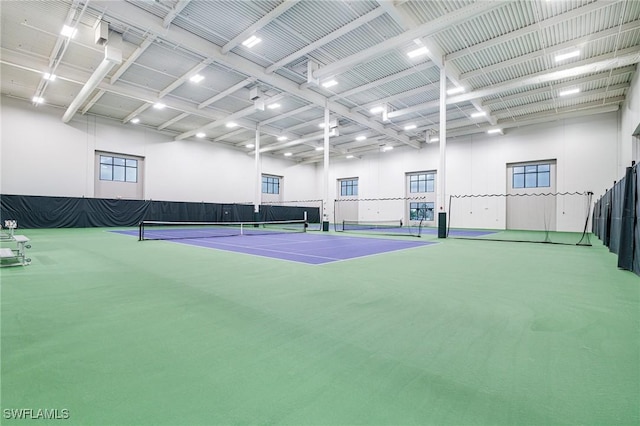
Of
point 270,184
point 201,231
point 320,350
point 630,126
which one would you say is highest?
point 630,126

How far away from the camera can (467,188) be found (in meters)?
24.5

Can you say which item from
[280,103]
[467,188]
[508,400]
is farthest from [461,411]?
[467,188]

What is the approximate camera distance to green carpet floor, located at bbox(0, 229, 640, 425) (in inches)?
69.6

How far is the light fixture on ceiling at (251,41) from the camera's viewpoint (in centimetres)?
1242

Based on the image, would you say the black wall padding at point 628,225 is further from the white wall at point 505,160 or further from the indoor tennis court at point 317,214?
the white wall at point 505,160

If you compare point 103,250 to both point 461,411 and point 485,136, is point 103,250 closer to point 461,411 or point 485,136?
point 461,411

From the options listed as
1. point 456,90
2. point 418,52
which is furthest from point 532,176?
point 418,52

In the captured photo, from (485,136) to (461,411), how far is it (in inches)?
1035

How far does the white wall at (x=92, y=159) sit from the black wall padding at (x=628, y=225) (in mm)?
26976

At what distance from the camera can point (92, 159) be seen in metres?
21.5

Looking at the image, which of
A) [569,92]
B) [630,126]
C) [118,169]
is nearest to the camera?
[630,126]

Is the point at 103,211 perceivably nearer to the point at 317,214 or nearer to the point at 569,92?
the point at 317,214

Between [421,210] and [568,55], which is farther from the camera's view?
[421,210]

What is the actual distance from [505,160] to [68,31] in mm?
26605
